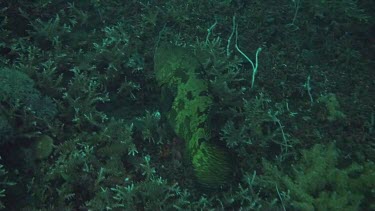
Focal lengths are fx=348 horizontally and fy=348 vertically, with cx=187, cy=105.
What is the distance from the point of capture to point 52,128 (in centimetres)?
458

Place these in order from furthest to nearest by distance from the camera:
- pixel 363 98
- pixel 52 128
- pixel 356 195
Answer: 1. pixel 363 98
2. pixel 52 128
3. pixel 356 195

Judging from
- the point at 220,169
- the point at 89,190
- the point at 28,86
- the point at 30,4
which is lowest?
the point at 89,190

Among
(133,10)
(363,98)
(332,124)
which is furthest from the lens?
(133,10)

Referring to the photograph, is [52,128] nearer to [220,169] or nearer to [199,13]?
[220,169]

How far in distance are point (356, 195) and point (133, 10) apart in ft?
16.3

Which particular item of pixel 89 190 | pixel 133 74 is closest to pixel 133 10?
pixel 133 74

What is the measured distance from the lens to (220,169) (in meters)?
4.30

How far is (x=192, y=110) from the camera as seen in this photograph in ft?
15.1

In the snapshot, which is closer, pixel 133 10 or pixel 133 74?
pixel 133 74

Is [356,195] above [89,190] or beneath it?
above

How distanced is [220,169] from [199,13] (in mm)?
A: 3556

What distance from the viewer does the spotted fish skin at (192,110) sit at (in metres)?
4.32

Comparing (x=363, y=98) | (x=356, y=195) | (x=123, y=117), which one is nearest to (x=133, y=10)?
(x=123, y=117)

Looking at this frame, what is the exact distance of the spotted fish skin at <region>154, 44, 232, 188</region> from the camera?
170 inches
